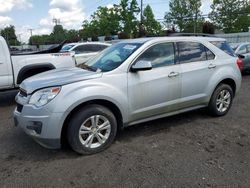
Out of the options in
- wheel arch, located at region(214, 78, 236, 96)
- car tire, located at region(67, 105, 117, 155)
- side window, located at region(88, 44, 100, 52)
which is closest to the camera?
car tire, located at region(67, 105, 117, 155)

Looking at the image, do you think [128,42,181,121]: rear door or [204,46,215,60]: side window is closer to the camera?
[128,42,181,121]: rear door

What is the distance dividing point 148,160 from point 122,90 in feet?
3.69

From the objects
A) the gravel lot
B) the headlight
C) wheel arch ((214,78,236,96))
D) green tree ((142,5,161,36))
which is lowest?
the gravel lot

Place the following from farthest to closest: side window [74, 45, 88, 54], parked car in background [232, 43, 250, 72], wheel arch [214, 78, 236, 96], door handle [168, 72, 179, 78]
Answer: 1. side window [74, 45, 88, 54]
2. parked car in background [232, 43, 250, 72]
3. wheel arch [214, 78, 236, 96]
4. door handle [168, 72, 179, 78]

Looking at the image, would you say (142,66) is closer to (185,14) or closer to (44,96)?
(44,96)

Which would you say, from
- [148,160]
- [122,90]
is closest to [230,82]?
[122,90]

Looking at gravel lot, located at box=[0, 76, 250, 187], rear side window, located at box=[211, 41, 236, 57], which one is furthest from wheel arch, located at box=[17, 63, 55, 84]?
rear side window, located at box=[211, 41, 236, 57]

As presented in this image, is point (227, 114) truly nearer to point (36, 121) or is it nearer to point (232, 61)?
point (232, 61)

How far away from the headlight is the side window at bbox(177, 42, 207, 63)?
2.37 m

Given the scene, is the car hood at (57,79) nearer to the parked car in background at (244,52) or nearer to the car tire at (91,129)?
the car tire at (91,129)

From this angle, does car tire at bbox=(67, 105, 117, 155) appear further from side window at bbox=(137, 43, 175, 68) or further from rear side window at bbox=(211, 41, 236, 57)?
rear side window at bbox=(211, 41, 236, 57)

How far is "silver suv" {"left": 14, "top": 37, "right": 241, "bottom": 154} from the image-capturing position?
394 cm

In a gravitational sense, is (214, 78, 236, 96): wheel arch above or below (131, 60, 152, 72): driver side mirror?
below

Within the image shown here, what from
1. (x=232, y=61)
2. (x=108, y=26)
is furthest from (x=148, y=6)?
(x=232, y=61)
